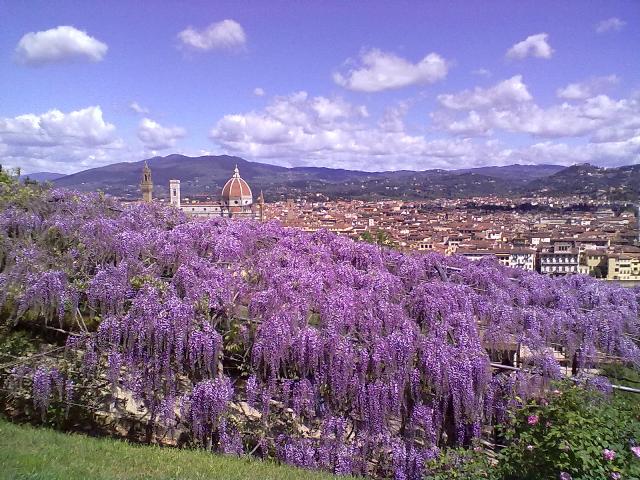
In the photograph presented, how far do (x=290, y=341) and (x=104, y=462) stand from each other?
7.80ft

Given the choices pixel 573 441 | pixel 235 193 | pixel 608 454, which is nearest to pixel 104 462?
pixel 573 441

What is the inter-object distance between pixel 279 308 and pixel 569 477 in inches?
149

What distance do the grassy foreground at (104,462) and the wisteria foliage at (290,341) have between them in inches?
22.2

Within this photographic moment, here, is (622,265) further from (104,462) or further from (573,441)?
(104,462)

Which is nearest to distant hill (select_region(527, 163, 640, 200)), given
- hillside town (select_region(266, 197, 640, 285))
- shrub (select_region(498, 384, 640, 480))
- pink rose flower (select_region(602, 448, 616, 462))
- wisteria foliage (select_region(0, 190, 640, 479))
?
hillside town (select_region(266, 197, 640, 285))

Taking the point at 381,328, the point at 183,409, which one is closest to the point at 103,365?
the point at 183,409

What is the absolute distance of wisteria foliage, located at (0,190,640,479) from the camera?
20.7 feet

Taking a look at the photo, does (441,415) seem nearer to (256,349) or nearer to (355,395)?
(355,395)

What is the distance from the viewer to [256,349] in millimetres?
6352

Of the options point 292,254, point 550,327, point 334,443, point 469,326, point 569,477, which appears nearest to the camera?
point 569,477

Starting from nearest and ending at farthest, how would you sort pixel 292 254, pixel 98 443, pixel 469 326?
A: pixel 98 443, pixel 469 326, pixel 292 254

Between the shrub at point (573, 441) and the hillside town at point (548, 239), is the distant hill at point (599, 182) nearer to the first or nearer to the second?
the hillside town at point (548, 239)

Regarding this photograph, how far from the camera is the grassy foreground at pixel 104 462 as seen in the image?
4.62 metres

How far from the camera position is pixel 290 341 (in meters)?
6.31
